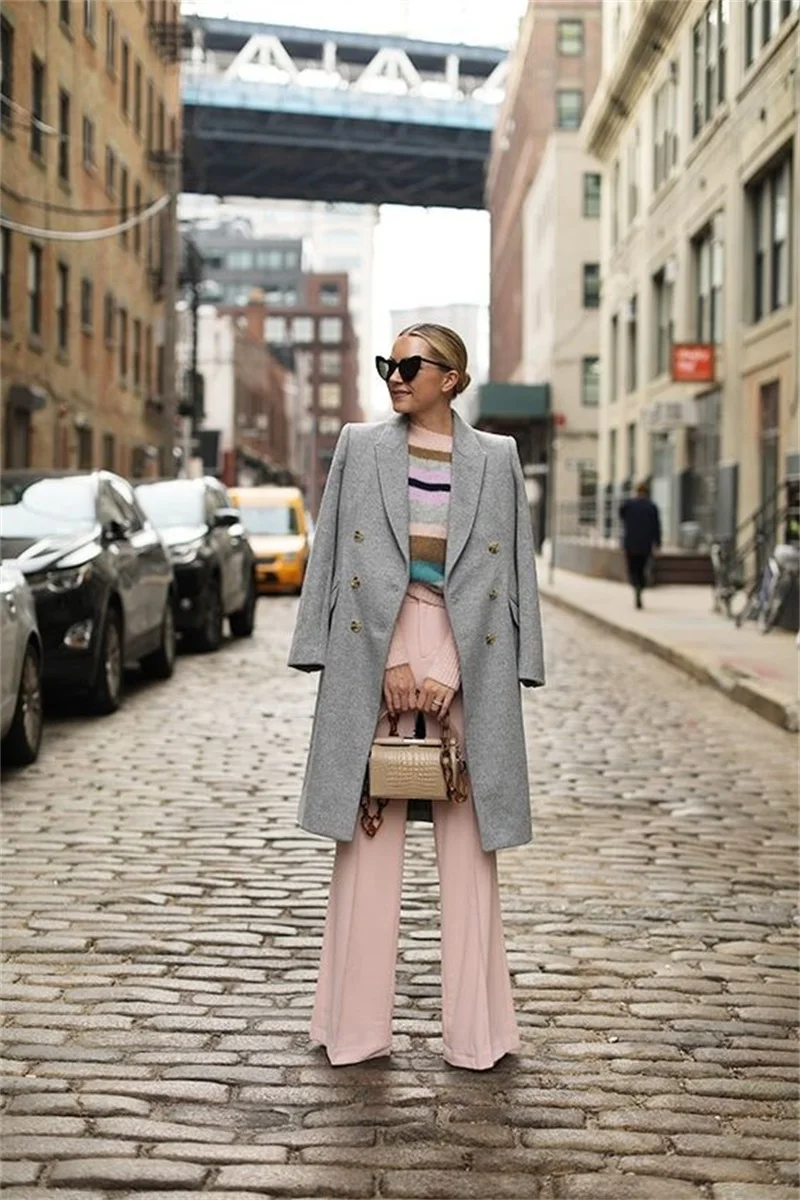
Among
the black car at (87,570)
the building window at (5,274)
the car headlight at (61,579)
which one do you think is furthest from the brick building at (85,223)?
the car headlight at (61,579)

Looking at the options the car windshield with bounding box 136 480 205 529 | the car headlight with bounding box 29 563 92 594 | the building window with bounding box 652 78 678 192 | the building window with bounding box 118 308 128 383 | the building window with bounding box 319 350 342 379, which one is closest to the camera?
the car headlight with bounding box 29 563 92 594

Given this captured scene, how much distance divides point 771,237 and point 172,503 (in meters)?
14.3

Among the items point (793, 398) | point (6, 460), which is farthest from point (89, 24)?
point (793, 398)

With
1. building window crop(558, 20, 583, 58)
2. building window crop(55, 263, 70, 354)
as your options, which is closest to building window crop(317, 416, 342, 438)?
building window crop(558, 20, 583, 58)

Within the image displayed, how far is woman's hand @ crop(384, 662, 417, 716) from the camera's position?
416 centimetres

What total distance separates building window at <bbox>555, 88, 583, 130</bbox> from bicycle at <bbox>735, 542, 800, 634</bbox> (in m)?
47.9

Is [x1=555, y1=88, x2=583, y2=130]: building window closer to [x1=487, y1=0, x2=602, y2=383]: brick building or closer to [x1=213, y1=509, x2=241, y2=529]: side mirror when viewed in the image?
[x1=487, y1=0, x2=602, y2=383]: brick building

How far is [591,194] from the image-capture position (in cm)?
6209

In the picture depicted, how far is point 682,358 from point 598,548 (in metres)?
8.15

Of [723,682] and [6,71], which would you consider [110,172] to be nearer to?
[6,71]

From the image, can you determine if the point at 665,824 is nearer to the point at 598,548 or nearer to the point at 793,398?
the point at 793,398

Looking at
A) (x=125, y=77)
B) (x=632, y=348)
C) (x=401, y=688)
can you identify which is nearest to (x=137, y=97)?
(x=125, y=77)

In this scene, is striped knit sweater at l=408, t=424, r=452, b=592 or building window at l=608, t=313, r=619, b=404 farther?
building window at l=608, t=313, r=619, b=404

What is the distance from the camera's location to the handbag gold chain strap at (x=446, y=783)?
414 centimetres
